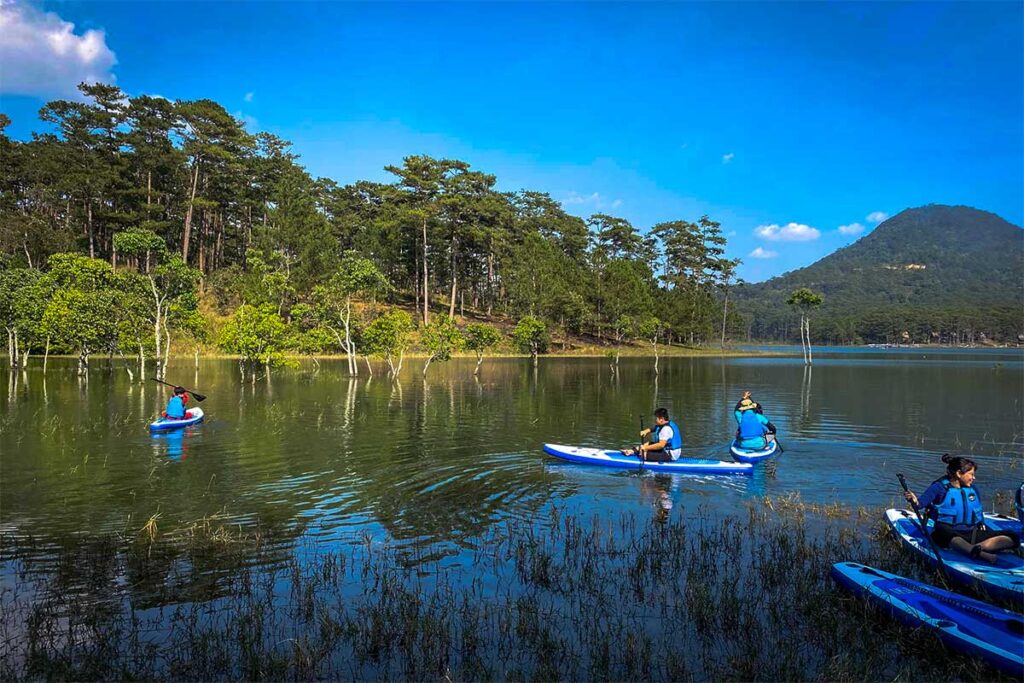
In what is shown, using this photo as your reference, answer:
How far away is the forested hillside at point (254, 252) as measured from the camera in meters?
43.2

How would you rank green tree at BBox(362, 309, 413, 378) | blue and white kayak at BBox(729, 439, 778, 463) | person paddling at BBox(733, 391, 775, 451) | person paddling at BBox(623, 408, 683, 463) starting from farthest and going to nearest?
green tree at BBox(362, 309, 413, 378)
person paddling at BBox(733, 391, 775, 451)
blue and white kayak at BBox(729, 439, 778, 463)
person paddling at BBox(623, 408, 683, 463)

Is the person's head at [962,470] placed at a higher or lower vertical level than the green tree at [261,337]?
lower

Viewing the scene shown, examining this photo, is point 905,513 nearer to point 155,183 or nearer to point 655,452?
point 655,452

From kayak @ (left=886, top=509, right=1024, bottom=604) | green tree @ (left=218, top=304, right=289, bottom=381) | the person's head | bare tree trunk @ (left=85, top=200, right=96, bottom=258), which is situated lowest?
kayak @ (left=886, top=509, right=1024, bottom=604)

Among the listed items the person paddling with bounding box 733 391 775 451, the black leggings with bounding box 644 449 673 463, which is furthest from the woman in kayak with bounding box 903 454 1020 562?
the person paddling with bounding box 733 391 775 451

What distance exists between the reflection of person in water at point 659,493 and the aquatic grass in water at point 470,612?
5.94 feet

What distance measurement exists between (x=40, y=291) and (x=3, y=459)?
28.3 metres

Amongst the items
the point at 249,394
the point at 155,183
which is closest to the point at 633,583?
the point at 249,394

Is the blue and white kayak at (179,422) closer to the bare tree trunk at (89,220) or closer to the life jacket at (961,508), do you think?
the life jacket at (961,508)

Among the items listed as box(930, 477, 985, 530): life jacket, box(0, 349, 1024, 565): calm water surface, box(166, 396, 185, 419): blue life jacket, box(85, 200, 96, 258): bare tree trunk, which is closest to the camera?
box(930, 477, 985, 530): life jacket

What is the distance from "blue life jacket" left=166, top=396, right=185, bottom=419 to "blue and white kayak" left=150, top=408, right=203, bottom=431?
0.25 meters

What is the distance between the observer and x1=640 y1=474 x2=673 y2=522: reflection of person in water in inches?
544

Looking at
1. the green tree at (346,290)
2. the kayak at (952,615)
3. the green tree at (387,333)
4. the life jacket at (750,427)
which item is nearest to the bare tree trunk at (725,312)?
the green tree at (346,290)

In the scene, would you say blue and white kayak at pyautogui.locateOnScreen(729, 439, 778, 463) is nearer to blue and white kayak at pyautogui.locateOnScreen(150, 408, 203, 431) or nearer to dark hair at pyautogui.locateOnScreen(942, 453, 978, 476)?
dark hair at pyautogui.locateOnScreen(942, 453, 978, 476)
